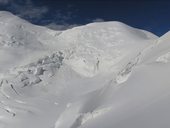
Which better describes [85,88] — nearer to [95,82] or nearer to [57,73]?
[95,82]

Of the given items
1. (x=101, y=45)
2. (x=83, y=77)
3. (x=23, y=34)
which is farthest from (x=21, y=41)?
(x=83, y=77)

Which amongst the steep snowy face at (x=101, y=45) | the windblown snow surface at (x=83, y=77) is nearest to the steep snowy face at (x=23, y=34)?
the windblown snow surface at (x=83, y=77)

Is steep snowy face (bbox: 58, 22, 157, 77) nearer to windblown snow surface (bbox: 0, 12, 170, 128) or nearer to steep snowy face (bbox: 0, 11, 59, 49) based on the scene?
windblown snow surface (bbox: 0, 12, 170, 128)

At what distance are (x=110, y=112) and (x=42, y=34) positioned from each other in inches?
→ 1300

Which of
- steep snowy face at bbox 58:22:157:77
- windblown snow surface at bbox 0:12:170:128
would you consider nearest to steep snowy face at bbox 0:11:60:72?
windblown snow surface at bbox 0:12:170:128

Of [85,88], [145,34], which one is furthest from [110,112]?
[145,34]

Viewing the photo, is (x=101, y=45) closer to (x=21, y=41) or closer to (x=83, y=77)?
(x=83, y=77)

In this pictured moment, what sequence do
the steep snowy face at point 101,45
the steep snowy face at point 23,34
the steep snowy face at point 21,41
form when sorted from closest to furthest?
the steep snowy face at point 101,45, the steep snowy face at point 21,41, the steep snowy face at point 23,34

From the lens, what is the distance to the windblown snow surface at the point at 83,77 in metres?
16.4

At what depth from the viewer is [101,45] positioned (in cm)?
4188

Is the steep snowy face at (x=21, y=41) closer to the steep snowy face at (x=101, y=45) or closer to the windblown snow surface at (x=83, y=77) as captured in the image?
the windblown snow surface at (x=83, y=77)

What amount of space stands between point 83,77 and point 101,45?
4964mm

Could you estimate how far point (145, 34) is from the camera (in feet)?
154

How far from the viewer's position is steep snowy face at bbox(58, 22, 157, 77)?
126 ft
